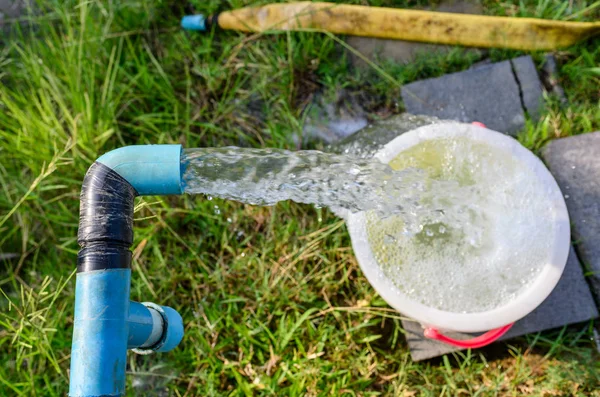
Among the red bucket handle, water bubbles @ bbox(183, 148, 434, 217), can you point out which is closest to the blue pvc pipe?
water bubbles @ bbox(183, 148, 434, 217)

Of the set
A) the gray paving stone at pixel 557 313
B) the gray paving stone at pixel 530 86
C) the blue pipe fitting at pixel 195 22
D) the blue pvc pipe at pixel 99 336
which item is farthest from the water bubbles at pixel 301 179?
the blue pipe fitting at pixel 195 22

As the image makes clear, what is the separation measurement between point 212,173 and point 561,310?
1.22m

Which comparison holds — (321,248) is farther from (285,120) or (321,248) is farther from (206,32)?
(206,32)

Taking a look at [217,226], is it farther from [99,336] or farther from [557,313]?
[557,313]

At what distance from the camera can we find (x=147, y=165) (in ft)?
4.09

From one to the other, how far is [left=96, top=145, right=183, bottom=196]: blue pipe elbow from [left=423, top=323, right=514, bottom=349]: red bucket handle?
0.94 meters

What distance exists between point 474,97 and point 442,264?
2.32 ft

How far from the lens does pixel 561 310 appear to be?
5.95 feet

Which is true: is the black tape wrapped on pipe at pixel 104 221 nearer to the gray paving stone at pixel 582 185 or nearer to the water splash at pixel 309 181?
the water splash at pixel 309 181

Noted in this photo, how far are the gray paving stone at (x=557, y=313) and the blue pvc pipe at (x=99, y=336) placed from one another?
1018 millimetres

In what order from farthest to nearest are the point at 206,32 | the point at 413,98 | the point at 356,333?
the point at 206,32
the point at 413,98
the point at 356,333

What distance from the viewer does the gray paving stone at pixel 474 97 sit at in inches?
80.0

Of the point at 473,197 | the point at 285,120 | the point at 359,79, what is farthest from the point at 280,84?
the point at 473,197

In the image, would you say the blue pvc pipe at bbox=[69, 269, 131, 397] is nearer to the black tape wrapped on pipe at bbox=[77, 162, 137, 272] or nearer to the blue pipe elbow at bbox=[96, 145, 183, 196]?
the black tape wrapped on pipe at bbox=[77, 162, 137, 272]
